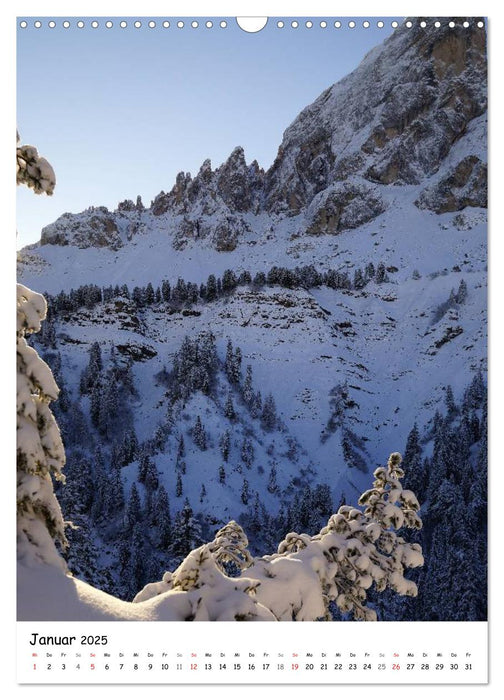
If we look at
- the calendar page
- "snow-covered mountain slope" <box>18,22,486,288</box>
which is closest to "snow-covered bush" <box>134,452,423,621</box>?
the calendar page

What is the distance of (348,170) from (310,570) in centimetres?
16428

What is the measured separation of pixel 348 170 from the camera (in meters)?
161

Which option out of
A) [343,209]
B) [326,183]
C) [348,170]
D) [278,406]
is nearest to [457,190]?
[343,209]

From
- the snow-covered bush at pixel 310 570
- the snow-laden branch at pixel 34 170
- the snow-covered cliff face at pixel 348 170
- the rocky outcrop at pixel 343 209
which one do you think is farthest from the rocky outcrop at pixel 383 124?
the snow-laden branch at pixel 34 170

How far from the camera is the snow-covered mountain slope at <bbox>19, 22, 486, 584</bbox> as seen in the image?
2648 inches

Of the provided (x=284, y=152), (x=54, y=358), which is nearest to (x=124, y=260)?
(x=284, y=152)

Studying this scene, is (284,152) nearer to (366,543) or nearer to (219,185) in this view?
(219,185)

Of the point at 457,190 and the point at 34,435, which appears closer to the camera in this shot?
the point at 34,435

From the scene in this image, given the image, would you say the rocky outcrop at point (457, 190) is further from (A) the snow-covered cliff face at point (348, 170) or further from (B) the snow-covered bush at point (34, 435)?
(B) the snow-covered bush at point (34, 435)

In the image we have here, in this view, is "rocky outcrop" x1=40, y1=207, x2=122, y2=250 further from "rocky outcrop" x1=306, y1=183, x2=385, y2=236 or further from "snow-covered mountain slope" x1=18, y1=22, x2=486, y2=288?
"rocky outcrop" x1=306, y1=183, x2=385, y2=236

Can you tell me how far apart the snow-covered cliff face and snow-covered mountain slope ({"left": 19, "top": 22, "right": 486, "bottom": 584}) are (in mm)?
529

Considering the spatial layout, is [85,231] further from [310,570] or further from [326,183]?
[310,570]

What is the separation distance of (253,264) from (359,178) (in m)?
43.7

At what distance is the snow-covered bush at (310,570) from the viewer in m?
5.93
